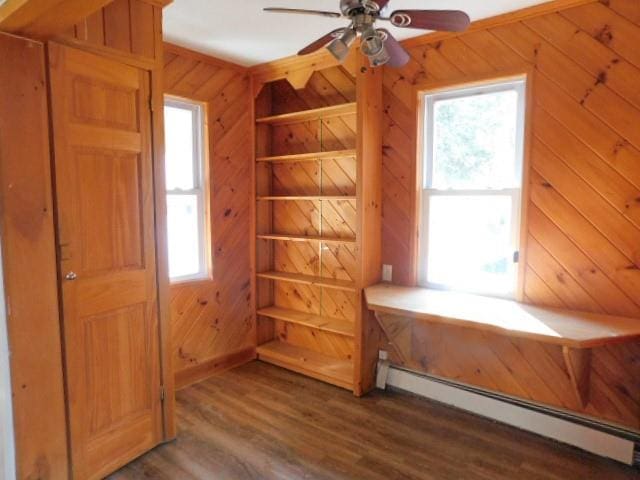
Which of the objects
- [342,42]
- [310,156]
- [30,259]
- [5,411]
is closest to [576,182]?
[342,42]

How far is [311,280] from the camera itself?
3424mm

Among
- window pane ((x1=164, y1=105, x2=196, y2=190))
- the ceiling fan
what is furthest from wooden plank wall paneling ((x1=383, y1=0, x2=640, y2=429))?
window pane ((x1=164, y1=105, x2=196, y2=190))

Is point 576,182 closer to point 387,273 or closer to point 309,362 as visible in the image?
point 387,273

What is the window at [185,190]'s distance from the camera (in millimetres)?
3107

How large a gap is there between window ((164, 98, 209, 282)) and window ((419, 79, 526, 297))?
1744mm

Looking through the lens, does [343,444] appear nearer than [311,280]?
Yes

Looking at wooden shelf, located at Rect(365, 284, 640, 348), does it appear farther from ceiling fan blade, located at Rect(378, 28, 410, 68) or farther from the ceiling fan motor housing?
the ceiling fan motor housing

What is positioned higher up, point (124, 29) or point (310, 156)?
point (124, 29)

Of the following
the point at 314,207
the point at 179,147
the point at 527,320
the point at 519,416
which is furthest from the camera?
the point at 314,207

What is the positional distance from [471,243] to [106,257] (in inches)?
89.3

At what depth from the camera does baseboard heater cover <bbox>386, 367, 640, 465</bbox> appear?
2258mm

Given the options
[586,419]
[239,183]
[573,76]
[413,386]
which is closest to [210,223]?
[239,183]

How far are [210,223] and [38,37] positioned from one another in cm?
173

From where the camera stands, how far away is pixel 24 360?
5.95 ft
